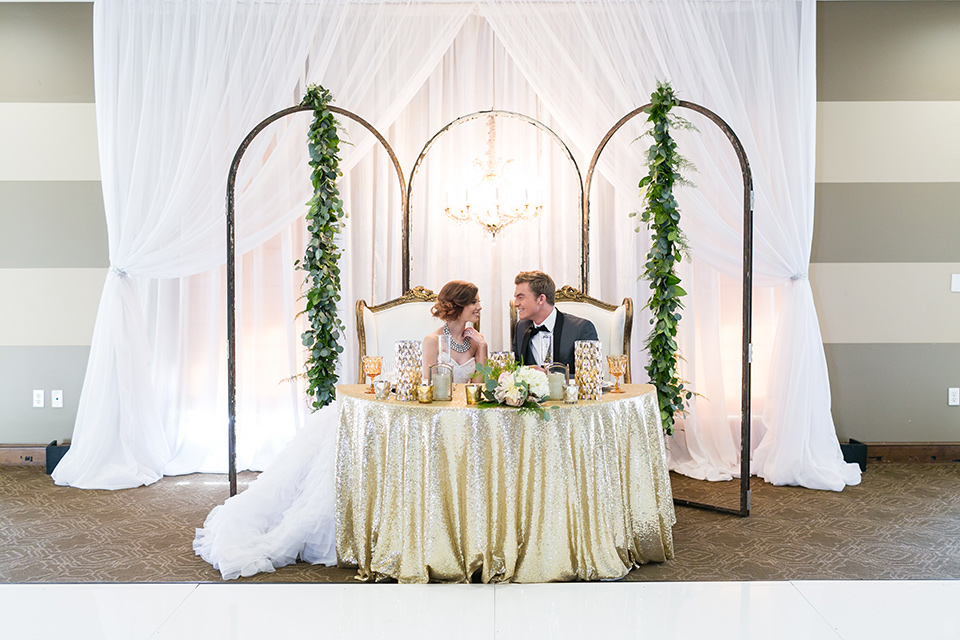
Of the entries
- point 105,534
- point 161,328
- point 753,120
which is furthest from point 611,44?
point 105,534

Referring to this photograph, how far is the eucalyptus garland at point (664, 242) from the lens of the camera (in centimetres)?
380

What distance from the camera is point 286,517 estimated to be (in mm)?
3129

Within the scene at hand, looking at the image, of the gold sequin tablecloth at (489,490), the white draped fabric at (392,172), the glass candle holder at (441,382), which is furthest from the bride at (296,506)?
the white draped fabric at (392,172)

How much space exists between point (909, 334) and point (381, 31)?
3923 mm

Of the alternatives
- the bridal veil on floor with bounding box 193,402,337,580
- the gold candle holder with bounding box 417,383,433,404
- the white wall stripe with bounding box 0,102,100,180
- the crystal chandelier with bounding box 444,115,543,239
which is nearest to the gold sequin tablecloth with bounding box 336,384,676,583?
the gold candle holder with bounding box 417,383,433,404

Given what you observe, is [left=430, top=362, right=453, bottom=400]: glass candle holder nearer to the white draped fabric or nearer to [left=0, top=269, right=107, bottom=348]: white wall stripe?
the white draped fabric

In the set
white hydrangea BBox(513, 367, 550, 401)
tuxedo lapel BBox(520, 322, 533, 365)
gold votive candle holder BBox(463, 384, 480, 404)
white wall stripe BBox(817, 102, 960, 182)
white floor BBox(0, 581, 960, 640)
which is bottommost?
white floor BBox(0, 581, 960, 640)

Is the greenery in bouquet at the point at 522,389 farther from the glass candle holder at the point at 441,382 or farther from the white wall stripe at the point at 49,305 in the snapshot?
the white wall stripe at the point at 49,305

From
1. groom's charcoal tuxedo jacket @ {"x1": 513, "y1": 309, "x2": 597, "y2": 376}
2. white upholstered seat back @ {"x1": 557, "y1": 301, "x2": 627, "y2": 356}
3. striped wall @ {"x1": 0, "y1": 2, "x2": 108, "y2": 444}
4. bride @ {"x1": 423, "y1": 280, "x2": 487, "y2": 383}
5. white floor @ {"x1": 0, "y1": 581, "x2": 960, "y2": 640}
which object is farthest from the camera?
striped wall @ {"x1": 0, "y1": 2, "x2": 108, "y2": 444}

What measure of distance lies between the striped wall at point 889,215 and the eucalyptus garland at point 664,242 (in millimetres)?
1445

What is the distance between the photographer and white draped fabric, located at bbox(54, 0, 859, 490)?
4352 millimetres

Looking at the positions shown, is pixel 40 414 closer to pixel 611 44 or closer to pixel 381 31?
pixel 381 31

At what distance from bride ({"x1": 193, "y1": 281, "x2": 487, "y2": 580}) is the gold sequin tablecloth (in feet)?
0.73

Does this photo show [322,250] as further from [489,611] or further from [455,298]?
[489,611]
